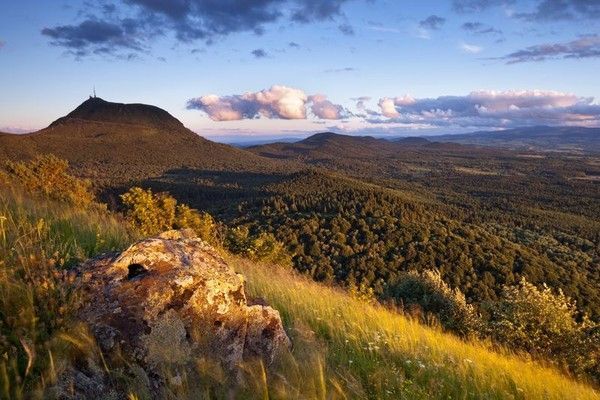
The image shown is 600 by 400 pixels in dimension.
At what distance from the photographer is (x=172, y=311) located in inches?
165

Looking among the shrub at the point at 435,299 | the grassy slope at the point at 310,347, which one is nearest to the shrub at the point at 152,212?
the grassy slope at the point at 310,347

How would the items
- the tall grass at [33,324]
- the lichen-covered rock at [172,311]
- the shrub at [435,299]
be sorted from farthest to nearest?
1. the shrub at [435,299]
2. the lichen-covered rock at [172,311]
3. the tall grass at [33,324]

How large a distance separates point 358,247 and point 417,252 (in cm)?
973

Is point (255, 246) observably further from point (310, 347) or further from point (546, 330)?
point (310, 347)

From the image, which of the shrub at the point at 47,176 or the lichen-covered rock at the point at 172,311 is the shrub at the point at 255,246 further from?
the lichen-covered rock at the point at 172,311

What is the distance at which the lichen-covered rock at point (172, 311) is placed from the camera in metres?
3.91

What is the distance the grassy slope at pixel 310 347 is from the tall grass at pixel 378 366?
0.01 metres

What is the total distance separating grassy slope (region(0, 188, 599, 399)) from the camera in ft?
11.6

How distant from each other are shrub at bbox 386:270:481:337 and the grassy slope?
12.3 metres

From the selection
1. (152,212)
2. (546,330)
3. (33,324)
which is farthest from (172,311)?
(546,330)

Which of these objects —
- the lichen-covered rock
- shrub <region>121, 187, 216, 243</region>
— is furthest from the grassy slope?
shrub <region>121, 187, 216, 243</region>

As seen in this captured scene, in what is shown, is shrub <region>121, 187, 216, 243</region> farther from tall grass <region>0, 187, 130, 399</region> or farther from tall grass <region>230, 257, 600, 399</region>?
tall grass <region>0, 187, 130, 399</region>

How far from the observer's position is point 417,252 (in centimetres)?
7781

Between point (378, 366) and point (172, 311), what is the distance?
2212 mm
